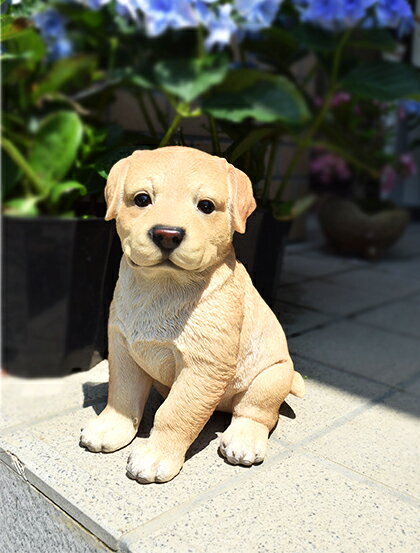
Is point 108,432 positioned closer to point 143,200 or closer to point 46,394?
point 46,394

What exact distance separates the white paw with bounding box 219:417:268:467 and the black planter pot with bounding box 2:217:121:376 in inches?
15.3

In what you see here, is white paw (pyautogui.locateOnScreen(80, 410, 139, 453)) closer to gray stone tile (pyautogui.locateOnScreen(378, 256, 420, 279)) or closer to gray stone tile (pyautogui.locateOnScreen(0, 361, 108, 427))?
gray stone tile (pyautogui.locateOnScreen(0, 361, 108, 427))

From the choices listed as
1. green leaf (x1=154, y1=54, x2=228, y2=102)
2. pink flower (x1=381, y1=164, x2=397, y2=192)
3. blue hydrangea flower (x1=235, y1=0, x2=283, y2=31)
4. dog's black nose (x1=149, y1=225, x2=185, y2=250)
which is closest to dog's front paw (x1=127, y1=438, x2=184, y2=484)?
dog's black nose (x1=149, y1=225, x2=185, y2=250)

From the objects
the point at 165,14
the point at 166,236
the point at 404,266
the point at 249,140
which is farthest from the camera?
the point at 404,266

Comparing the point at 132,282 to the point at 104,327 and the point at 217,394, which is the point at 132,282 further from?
the point at 104,327

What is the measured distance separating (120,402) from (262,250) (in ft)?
1.63

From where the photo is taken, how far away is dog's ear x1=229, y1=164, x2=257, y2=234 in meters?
0.97

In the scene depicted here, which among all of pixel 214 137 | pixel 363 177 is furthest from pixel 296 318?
pixel 363 177

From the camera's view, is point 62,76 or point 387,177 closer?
point 62,76

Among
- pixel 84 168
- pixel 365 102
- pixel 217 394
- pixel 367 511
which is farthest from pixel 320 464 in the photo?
pixel 365 102

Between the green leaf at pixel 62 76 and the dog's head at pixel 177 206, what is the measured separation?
0.18 meters

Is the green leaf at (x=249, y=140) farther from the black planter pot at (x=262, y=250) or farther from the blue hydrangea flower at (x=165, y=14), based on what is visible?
the blue hydrangea flower at (x=165, y=14)

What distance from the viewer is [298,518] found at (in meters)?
0.92

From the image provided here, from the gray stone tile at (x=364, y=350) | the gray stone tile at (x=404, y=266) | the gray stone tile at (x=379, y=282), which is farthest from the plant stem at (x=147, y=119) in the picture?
the gray stone tile at (x=404, y=266)
